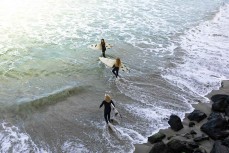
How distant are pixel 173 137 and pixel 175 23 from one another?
2288 centimetres

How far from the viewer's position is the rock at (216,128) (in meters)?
14.7

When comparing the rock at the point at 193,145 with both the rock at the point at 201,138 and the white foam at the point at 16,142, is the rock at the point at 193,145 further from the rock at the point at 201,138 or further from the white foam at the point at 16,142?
the white foam at the point at 16,142

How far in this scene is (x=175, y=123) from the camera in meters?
15.6

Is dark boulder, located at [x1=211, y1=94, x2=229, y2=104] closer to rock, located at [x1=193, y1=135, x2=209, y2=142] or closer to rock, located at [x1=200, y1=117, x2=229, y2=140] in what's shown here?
rock, located at [x1=200, y1=117, x2=229, y2=140]

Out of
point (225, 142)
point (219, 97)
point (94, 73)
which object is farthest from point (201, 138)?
point (94, 73)

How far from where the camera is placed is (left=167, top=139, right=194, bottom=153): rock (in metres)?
13.4

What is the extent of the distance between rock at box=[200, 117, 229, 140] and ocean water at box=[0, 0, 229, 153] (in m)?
2.07

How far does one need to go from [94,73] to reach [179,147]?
1009 centimetres

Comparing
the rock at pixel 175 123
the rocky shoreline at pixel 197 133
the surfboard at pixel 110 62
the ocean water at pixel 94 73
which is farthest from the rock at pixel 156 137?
the surfboard at pixel 110 62

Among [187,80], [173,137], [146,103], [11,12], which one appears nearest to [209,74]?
[187,80]

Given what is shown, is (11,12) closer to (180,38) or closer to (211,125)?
(180,38)

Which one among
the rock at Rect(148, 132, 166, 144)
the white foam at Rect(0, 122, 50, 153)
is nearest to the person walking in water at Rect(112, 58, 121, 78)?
the rock at Rect(148, 132, 166, 144)

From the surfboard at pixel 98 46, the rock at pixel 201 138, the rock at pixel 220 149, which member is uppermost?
the surfboard at pixel 98 46

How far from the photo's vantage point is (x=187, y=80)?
2103cm
